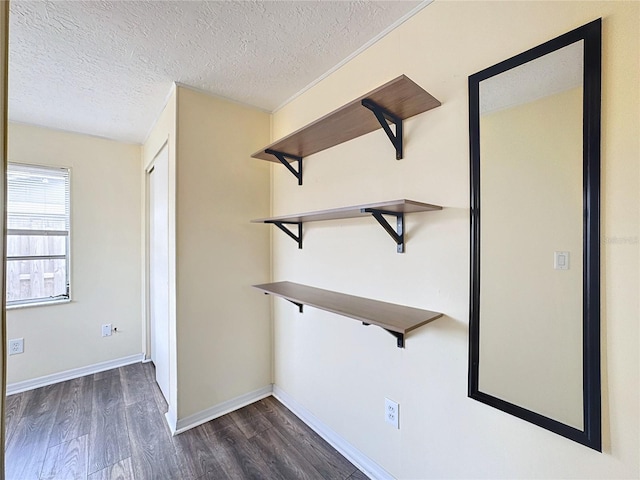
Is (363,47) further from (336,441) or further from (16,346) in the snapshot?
(16,346)

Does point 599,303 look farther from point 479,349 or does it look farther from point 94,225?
point 94,225

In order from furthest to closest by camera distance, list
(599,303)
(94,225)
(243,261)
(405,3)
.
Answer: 1. (94,225)
2. (243,261)
3. (405,3)
4. (599,303)

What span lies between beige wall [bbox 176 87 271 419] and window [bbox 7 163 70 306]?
1.74 meters

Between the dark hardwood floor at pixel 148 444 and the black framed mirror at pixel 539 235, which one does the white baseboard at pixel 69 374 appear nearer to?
the dark hardwood floor at pixel 148 444

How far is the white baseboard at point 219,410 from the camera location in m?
1.90

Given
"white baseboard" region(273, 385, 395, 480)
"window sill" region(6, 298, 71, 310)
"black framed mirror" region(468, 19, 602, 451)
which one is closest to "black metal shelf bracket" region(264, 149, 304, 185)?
"black framed mirror" region(468, 19, 602, 451)

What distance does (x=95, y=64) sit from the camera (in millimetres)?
1662

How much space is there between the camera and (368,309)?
1.33 metres

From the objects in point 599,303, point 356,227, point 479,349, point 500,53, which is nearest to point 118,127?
point 356,227

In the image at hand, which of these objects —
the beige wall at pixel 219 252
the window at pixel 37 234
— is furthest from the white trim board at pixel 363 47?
the window at pixel 37 234

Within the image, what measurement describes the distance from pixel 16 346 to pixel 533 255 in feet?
12.5

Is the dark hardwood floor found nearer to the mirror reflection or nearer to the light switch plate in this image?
the mirror reflection

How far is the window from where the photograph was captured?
8.17 ft

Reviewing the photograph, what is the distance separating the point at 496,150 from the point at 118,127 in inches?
120
